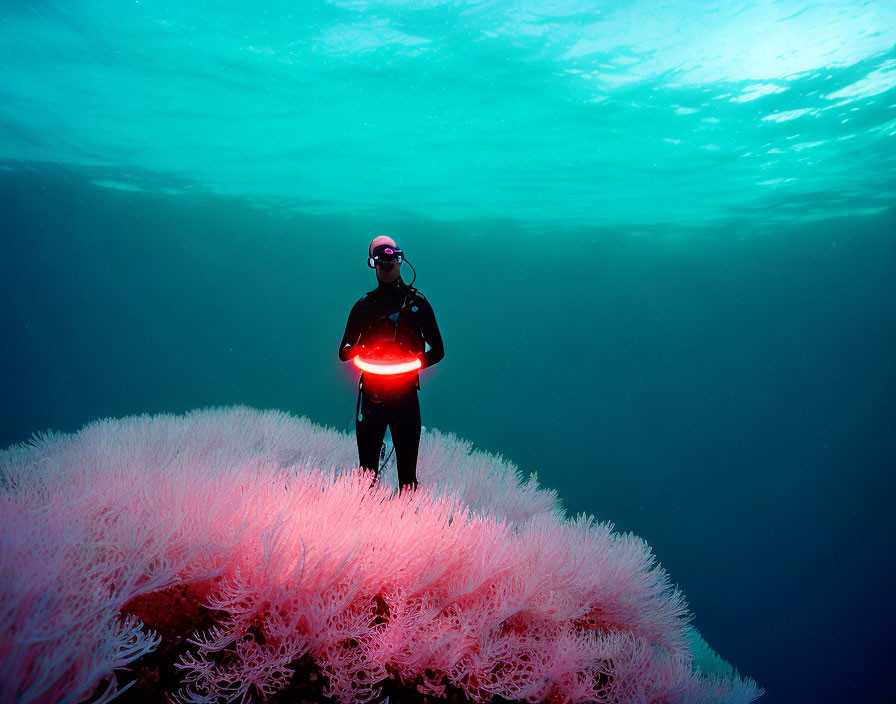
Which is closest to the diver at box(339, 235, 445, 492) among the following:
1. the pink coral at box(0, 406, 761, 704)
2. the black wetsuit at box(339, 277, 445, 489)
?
the black wetsuit at box(339, 277, 445, 489)

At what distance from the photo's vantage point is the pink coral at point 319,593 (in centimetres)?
180

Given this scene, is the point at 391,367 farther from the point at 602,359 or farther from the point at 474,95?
the point at 602,359

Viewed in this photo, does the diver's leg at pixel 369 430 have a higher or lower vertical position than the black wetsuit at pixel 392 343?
lower

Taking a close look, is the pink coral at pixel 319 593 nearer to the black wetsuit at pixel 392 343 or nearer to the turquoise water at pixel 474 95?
the black wetsuit at pixel 392 343

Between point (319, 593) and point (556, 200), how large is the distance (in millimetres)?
26681

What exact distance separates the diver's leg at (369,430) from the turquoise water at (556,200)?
1221 centimetres

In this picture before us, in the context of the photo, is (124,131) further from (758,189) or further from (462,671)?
(758,189)

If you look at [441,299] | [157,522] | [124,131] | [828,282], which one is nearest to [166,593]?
[157,522]

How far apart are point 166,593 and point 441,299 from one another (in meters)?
89.6

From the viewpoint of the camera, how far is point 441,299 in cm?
9112

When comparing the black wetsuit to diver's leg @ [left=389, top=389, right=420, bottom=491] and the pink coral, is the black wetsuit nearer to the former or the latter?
diver's leg @ [left=389, top=389, right=420, bottom=491]

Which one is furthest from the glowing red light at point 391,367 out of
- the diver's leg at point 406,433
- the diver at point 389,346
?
the diver's leg at point 406,433

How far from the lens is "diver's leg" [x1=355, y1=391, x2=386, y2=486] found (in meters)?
4.00

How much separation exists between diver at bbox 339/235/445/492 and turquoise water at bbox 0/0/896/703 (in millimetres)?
11470
